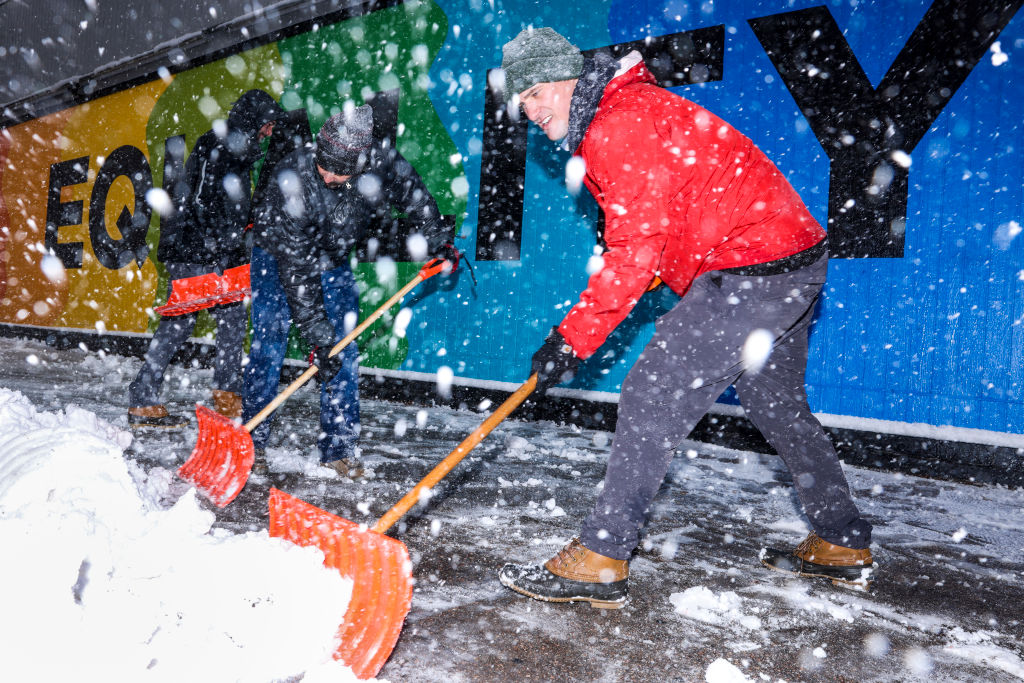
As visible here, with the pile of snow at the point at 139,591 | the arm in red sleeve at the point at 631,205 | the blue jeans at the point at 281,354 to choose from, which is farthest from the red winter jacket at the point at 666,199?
the blue jeans at the point at 281,354

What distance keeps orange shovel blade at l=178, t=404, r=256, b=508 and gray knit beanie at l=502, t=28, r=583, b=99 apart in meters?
2.00

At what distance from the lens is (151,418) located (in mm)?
4379

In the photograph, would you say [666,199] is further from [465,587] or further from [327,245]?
[327,245]

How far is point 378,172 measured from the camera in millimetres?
3312

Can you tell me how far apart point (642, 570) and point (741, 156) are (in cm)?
145

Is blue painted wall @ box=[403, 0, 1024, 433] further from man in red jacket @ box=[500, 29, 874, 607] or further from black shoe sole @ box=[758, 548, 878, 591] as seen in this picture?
man in red jacket @ box=[500, 29, 874, 607]

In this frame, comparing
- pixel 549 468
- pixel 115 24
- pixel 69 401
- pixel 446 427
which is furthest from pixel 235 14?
pixel 549 468

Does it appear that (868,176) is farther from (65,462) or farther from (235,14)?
(235,14)

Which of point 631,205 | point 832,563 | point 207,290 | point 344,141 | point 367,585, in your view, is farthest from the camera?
point 207,290

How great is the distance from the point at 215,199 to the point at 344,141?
183cm

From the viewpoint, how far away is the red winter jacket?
6.07 ft

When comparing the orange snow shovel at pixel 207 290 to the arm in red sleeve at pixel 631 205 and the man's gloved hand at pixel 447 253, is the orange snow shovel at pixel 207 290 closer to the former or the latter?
the man's gloved hand at pixel 447 253

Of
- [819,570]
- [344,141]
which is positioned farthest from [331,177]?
[819,570]

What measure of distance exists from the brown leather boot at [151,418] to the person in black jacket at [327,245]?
1.23m
